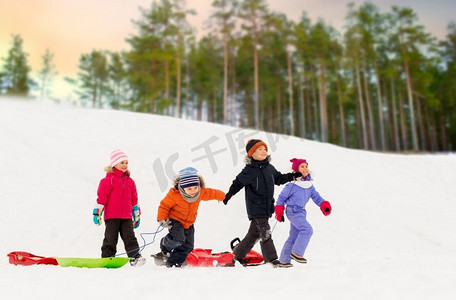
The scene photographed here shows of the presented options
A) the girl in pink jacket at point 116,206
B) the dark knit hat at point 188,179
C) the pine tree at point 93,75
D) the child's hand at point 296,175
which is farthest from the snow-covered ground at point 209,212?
the pine tree at point 93,75

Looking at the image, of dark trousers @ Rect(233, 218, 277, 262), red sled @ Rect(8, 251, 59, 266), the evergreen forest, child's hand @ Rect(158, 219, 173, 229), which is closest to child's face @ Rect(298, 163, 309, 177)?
dark trousers @ Rect(233, 218, 277, 262)

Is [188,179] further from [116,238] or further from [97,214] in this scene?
[116,238]

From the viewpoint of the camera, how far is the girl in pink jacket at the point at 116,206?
16.3 ft

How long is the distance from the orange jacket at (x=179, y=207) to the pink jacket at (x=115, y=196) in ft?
2.63

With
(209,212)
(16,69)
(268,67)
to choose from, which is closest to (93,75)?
(16,69)

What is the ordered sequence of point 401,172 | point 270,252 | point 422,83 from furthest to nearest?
point 422,83 < point 401,172 < point 270,252

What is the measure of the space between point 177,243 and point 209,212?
138 inches

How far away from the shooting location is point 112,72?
43.0 m

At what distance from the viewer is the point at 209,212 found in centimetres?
809

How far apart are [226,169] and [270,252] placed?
5826mm

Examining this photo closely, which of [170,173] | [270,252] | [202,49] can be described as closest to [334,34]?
[202,49]

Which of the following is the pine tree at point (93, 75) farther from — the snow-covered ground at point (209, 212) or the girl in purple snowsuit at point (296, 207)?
the girl in purple snowsuit at point (296, 207)

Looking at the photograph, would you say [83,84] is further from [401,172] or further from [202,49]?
[401,172]

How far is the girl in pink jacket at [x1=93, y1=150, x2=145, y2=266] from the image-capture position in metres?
4.98
